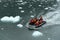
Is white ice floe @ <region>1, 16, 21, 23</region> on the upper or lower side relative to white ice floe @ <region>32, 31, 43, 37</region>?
upper

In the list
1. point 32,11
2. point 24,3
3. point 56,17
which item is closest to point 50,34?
point 56,17

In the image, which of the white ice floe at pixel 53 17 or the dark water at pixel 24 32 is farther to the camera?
the white ice floe at pixel 53 17

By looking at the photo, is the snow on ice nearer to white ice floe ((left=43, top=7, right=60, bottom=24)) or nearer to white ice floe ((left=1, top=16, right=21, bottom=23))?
white ice floe ((left=43, top=7, right=60, bottom=24))

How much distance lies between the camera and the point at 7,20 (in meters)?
10.5

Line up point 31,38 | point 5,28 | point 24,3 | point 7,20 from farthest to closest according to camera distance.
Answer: point 24,3 < point 7,20 < point 5,28 < point 31,38

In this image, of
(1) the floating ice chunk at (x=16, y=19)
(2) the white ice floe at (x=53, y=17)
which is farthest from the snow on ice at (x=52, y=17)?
(1) the floating ice chunk at (x=16, y=19)

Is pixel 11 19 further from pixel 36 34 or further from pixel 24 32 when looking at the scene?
pixel 36 34

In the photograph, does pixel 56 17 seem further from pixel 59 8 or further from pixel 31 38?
pixel 31 38

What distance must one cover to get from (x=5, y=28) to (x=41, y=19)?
4.70ft

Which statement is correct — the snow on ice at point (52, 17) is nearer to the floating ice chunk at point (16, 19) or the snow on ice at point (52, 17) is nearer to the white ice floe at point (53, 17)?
the white ice floe at point (53, 17)

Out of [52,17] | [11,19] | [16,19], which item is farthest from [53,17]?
[11,19]

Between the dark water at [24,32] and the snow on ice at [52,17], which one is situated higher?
the snow on ice at [52,17]

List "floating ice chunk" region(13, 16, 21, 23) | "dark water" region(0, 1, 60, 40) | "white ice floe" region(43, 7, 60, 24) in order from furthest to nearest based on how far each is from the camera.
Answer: "floating ice chunk" region(13, 16, 21, 23)
"white ice floe" region(43, 7, 60, 24)
"dark water" region(0, 1, 60, 40)

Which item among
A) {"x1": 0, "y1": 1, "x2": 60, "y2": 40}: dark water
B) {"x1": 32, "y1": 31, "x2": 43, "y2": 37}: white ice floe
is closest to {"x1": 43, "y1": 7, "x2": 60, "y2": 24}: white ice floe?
{"x1": 0, "y1": 1, "x2": 60, "y2": 40}: dark water
